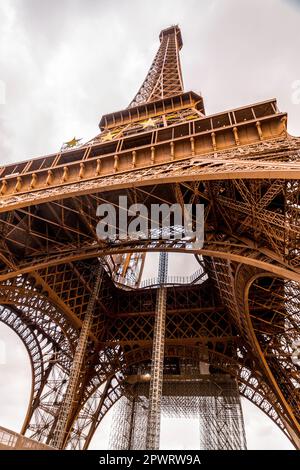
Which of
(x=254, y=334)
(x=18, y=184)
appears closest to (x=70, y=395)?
(x=254, y=334)

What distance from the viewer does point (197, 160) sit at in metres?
11.2

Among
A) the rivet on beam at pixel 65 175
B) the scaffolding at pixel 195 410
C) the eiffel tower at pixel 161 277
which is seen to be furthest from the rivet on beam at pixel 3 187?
the scaffolding at pixel 195 410

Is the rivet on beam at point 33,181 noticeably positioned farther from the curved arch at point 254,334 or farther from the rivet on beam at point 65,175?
the curved arch at point 254,334

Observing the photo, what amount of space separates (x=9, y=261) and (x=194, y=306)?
1317 cm

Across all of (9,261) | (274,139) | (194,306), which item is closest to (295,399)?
(194,306)

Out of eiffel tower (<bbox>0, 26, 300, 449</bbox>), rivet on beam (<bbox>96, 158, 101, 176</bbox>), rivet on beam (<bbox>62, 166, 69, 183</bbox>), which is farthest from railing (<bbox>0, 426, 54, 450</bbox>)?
rivet on beam (<bbox>62, 166, 69, 183</bbox>)

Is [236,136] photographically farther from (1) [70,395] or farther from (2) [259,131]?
(1) [70,395]

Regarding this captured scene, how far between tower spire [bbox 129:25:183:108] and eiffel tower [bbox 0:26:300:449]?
27cm

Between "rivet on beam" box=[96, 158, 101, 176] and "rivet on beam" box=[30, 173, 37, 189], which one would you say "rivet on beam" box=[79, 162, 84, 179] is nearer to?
"rivet on beam" box=[96, 158, 101, 176]

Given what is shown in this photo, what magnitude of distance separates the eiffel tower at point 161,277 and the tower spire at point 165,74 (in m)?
0.27

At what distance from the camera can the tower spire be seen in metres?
27.3

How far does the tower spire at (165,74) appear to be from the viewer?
89.6ft

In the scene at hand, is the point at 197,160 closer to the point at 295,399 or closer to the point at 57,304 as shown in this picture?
the point at 57,304

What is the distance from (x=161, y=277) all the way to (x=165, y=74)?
2157 cm
